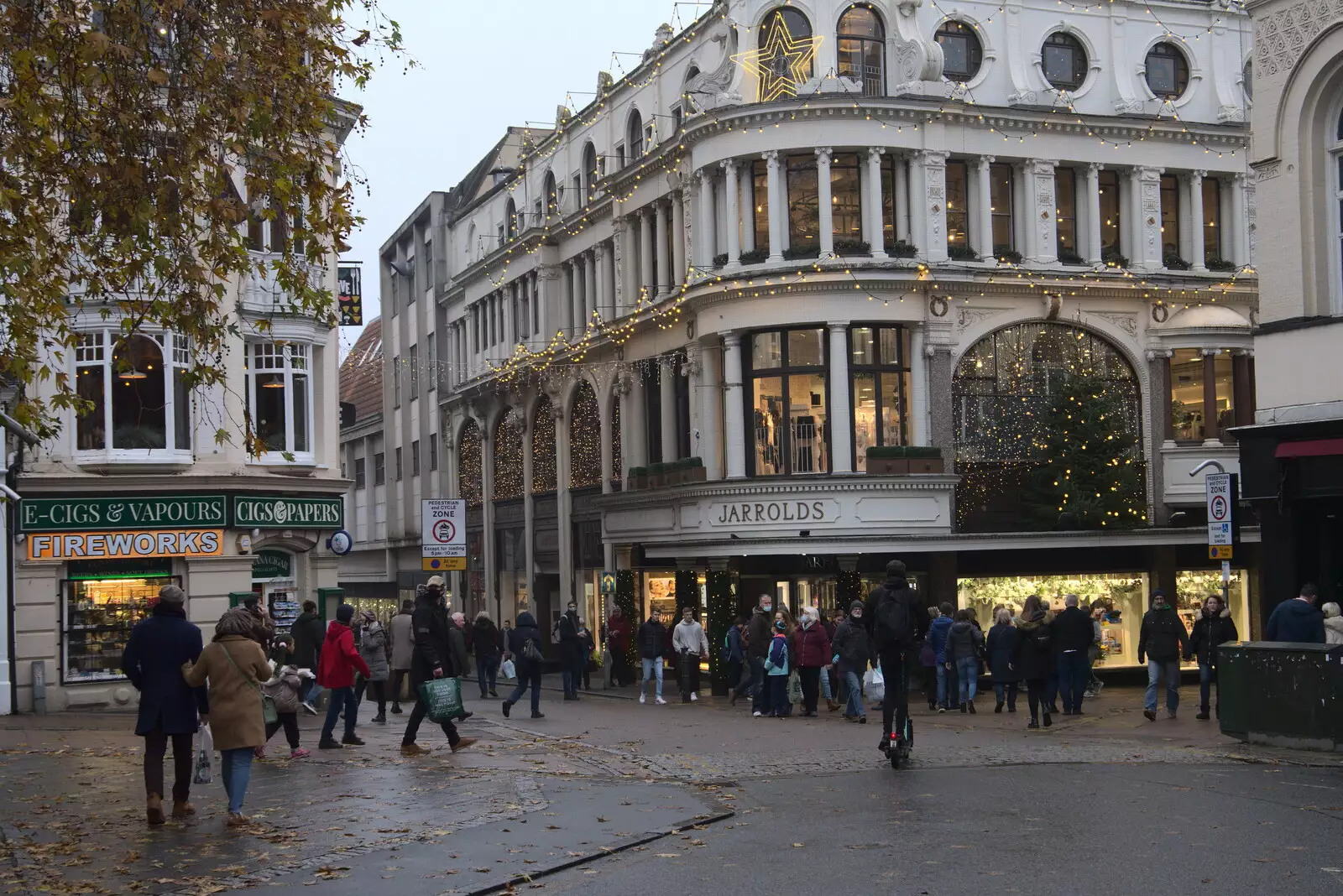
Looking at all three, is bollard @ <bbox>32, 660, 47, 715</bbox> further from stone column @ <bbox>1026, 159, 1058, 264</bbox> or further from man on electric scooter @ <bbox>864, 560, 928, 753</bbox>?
stone column @ <bbox>1026, 159, 1058, 264</bbox>

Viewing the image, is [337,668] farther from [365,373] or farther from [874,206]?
[365,373]

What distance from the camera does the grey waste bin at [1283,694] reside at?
16.6 m

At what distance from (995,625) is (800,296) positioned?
Answer: 10.6 meters

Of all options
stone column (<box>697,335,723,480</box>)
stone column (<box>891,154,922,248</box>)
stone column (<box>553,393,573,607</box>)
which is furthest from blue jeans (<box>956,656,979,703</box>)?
stone column (<box>553,393,573,607</box>)

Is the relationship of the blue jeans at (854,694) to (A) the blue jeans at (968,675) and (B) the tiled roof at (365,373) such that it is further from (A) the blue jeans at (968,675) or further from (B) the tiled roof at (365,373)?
(B) the tiled roof at (365,373)

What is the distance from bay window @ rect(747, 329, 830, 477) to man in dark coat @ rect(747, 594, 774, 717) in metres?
6.43

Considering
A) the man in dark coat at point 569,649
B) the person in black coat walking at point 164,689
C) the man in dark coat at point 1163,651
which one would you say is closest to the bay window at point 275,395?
the man in dark coat at point 569,649

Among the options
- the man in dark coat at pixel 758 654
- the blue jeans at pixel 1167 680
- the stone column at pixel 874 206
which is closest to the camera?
the blue jeans at pixel 1167 680

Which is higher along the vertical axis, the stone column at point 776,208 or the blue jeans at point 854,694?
the stone column at point 776,208

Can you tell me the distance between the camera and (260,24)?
13.7 meters

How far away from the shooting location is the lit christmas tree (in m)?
33.2

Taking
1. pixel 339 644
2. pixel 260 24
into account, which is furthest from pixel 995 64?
pixel 260 24

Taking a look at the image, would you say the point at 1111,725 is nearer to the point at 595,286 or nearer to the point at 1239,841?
the point at 1239,841

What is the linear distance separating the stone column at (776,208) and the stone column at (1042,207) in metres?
5.39
